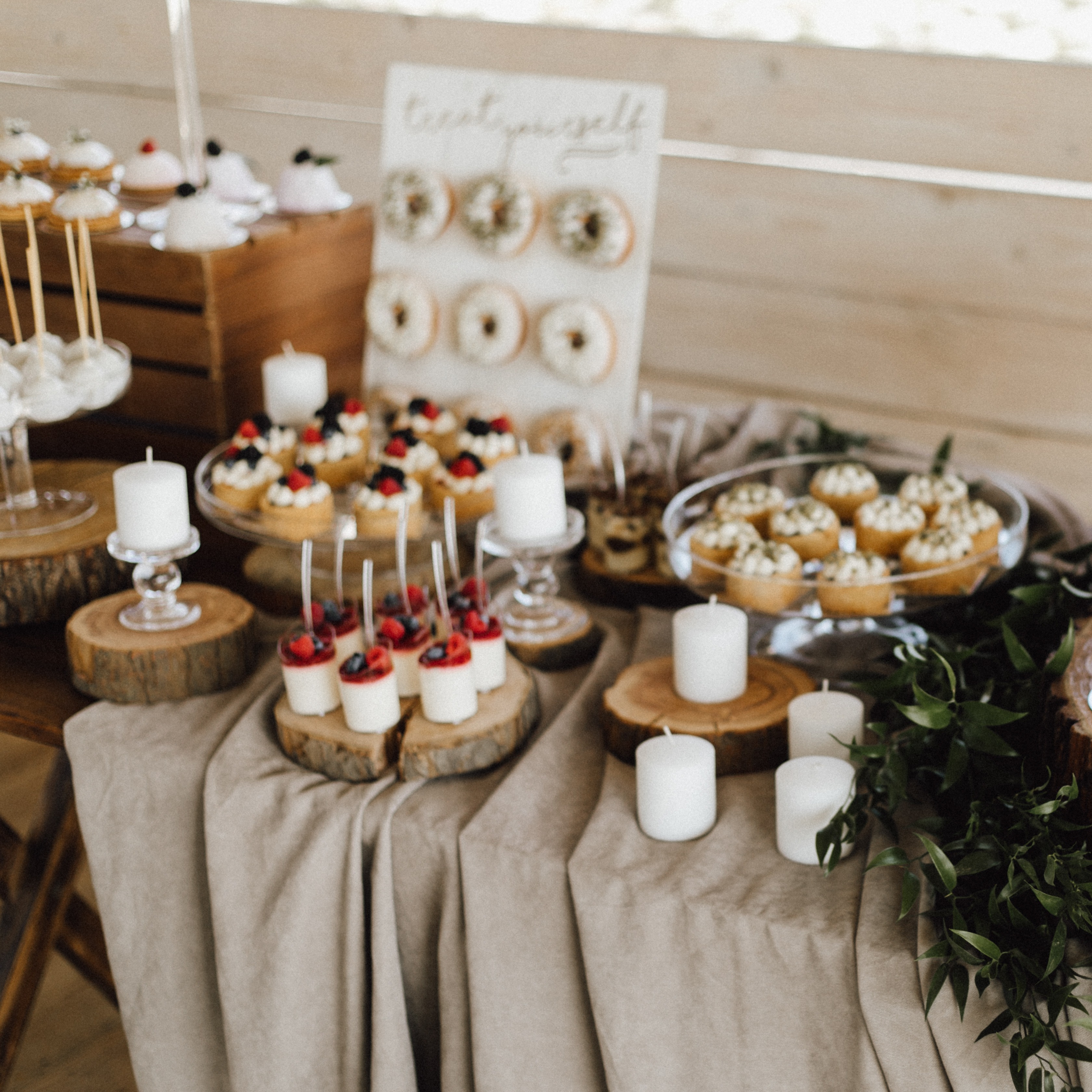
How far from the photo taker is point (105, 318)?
1708 mm

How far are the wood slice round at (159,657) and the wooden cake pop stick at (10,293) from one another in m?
0.39

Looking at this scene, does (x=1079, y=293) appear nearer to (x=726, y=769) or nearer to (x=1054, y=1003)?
(x=726, y=769)

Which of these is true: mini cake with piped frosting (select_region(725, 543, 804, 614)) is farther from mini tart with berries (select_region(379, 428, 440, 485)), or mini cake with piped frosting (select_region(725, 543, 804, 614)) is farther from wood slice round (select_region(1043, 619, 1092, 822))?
mini tart with berries (select_region(379, 428, 440, 485))

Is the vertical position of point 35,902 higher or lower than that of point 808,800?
lower

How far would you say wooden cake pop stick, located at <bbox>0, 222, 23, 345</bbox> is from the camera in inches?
54.8

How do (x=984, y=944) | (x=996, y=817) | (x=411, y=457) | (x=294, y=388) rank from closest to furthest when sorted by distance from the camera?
1. (x=984, y=944)
2. (x=996, y=817)
3. (x=411, y=457)
4. (x=294, y=388)

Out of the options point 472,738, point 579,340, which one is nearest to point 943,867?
point 472,738

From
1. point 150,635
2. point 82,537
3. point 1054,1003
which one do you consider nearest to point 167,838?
point 150,635

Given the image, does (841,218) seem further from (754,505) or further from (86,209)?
(86,209)

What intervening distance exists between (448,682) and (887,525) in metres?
0.54

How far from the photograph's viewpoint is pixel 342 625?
1.18 metres

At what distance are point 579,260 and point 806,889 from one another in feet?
2.89

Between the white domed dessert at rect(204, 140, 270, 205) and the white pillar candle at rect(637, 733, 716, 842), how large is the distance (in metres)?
1.23

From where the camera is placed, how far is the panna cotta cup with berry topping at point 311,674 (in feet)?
3.68
